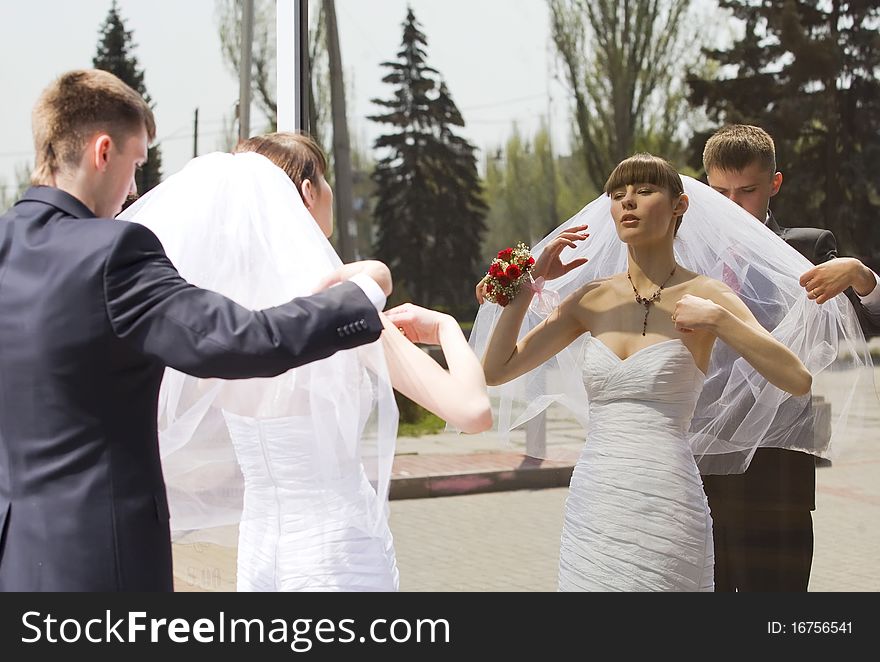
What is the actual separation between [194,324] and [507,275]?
1333 mm

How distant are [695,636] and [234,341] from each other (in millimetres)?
1505

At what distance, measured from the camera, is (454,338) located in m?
2.14

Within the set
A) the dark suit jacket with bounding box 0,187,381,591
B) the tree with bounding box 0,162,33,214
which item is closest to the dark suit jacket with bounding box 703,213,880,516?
the dark suit jacket with bounding box 0,187,381,591

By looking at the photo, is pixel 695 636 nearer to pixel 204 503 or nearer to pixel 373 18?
pixel 204 503

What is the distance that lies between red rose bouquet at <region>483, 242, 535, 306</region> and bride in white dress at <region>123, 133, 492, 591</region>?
65 cm

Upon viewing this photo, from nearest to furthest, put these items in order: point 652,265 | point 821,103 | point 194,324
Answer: point 194,324 < point 652,265 < point 821,103

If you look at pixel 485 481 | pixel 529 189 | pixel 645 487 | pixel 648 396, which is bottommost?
pixel 485 481

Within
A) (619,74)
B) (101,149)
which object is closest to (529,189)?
(619,74)

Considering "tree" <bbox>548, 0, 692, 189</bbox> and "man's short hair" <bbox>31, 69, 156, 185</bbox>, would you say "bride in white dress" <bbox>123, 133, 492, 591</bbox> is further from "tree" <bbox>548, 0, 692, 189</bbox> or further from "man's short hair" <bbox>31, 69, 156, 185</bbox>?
"tree" <bbox>548, 0, 692, 189</bbox>

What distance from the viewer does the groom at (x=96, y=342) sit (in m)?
1.70

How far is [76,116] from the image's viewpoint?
71.0 inches

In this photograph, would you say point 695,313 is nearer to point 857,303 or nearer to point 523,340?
point 523,340

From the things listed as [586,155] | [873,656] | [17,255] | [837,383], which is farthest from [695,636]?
[586,155]

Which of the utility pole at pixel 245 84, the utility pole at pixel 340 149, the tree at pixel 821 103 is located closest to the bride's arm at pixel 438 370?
the utility pole at pixel 245 84
